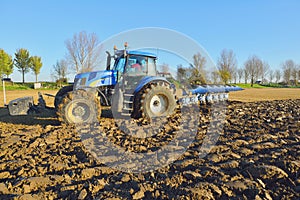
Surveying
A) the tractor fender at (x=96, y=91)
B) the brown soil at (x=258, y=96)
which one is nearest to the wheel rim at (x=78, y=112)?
the tractor fender at (x=96, y=91)

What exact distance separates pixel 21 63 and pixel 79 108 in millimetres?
43132

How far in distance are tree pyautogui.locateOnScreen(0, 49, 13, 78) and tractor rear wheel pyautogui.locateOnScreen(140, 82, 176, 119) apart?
129 ft

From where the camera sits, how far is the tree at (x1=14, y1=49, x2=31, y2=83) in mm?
41250

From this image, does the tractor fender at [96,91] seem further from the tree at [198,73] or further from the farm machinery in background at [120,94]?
the tree at [198,73]

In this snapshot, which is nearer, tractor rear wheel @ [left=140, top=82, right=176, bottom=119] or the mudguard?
tractor rear wheel @ [left=140, top=82, right=176, bottom=119]

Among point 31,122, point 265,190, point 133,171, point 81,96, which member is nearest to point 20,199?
point 133,171

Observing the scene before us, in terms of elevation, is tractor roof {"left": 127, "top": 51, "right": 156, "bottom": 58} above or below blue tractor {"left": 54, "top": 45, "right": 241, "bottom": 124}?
above

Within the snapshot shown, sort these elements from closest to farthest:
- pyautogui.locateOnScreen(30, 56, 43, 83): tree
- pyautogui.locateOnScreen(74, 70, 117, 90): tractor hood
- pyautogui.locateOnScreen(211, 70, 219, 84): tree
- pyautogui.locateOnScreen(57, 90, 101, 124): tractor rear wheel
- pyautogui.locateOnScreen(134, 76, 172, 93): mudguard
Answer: pyautogui.locateOnScreen(57, 90, 101, 124): tractor rear wheel
pyautogui.locateOnScreen(74, 70, 117, 90): tractor hood
pyautogui.locateOnScreen(134, 76, 172, 93): mudguard
pyautogui.locateOnScreen(211, 70, 219, 84): tree
pyautogui.locateOnScreen(30, 56, 43, 83): tree

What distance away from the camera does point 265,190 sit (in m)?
2.36

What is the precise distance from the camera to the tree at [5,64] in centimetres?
3709

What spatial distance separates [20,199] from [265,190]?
2.56 meters

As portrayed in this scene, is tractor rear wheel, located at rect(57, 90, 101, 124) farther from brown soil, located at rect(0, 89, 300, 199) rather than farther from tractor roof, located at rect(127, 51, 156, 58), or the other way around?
tractor roof, located at rect(127, 51, 156, 58)

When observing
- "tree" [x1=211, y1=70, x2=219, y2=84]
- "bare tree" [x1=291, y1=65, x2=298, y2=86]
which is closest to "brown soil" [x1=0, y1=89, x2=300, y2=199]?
"tree" [x1=211, y1=70, x2=219, y2=84]

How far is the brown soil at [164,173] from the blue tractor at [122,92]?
1135 millimetres
